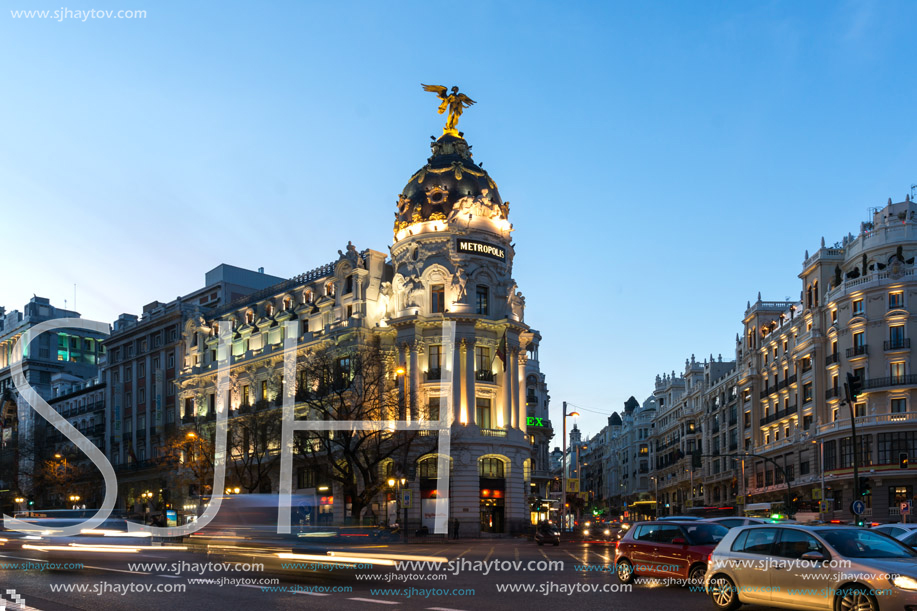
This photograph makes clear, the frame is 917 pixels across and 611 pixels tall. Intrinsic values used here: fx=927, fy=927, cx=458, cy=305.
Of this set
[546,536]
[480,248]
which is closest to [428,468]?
[480,248]

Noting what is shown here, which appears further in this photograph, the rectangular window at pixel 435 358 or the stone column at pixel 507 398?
the stone column at pixel 507 398

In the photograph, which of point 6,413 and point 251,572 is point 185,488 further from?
point 251,572

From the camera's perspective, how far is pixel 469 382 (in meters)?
66.4

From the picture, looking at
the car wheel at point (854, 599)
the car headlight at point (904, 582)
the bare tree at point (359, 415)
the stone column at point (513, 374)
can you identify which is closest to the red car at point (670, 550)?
the car wheel at point (854, 599)

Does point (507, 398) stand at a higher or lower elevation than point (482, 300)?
lower

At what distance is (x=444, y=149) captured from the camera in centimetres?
7331

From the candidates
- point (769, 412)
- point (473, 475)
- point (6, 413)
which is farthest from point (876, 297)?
point (6, 413)

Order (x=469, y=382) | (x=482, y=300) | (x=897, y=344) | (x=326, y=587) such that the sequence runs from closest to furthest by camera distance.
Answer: (x=326, y=587), (x=469, y=382), (x=897, y=344), (x=482, y=300)

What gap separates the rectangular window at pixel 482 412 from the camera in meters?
67.2

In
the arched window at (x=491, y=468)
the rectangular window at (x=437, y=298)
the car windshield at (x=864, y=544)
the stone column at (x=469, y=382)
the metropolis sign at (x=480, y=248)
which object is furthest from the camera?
the rectangular window at (x=437, y=298)

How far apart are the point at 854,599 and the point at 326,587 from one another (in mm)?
10835

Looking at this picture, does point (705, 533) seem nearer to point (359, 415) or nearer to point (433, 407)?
point (359, 415)

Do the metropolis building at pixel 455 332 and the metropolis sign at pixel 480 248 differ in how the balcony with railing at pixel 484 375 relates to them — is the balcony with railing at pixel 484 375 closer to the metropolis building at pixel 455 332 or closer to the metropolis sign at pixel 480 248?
the metropolis building at pixel 455 332

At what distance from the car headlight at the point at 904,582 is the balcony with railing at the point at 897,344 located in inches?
2386
